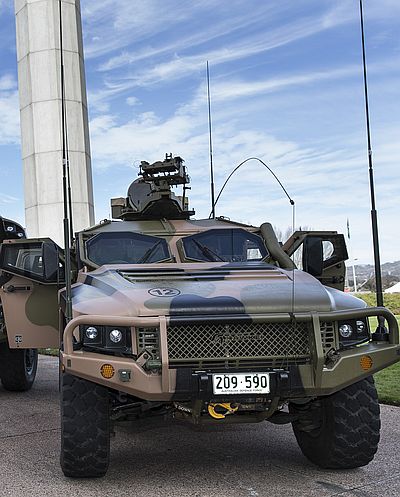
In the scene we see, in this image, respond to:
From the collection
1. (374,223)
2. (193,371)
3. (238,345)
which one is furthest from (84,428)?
(374,223)

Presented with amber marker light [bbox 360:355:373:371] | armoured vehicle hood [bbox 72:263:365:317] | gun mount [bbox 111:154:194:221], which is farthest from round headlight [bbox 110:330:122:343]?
gun mount [bbox 111:154:194:221]

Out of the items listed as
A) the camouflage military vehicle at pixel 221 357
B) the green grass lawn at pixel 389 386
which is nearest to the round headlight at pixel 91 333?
the camouflage military vehicle at pixel 221 357

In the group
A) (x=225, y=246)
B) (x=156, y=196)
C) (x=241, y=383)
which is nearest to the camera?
(x=241, y=383)

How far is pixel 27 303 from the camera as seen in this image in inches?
288

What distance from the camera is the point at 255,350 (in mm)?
4848

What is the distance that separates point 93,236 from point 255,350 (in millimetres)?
2361

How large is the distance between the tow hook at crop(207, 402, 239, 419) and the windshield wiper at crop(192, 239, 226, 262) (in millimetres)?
1783

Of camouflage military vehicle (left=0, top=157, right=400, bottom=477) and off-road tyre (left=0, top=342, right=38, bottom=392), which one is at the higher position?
camouflage military vehicle (left=0, top=157, right=400, bottom=477)

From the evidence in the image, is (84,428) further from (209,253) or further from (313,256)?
(313,256)

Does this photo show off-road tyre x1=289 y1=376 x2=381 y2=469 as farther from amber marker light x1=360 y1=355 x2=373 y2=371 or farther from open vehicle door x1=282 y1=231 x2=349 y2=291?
open vehicle door x1=282 y1=231 x2=349 y2=291

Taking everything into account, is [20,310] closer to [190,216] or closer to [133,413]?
[190,216]

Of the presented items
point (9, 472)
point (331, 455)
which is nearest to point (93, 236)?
point (9, 472)

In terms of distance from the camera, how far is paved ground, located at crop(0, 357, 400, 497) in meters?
4.87

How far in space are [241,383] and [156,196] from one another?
135 inches
